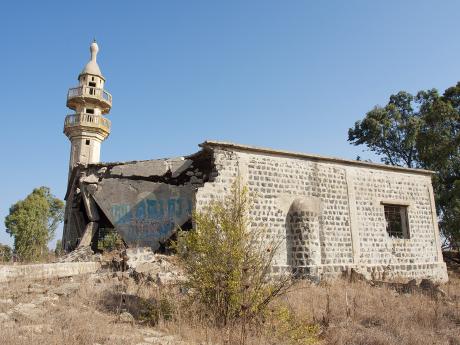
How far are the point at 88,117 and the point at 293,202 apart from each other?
1797 cm

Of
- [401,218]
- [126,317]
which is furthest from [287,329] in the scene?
[401,218]

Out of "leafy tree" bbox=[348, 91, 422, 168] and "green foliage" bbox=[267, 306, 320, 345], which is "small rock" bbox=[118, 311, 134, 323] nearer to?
"green foliage" bbox=[267, 306, 320, 345]

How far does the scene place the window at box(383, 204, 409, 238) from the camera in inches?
518

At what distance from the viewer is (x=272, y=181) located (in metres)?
11.1

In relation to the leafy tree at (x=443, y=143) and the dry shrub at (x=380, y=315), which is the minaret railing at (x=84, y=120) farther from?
the leafy tree at (x=443, y=143)

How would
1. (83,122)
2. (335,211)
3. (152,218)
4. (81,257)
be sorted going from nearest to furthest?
(81,257), (152,218), (335,211), (83,122)

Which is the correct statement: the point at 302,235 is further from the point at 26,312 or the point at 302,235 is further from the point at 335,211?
the point at 26,312

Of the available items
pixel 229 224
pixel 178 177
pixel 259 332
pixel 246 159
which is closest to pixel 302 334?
pixel 259 332

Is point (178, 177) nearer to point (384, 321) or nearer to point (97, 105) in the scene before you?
point (384, 321)

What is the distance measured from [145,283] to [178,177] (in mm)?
4455

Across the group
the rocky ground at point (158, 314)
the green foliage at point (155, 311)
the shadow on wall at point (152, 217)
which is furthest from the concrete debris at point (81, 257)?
the green foliage at point (155, 311)

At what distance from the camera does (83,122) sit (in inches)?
952

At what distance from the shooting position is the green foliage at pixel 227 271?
5.36 meters

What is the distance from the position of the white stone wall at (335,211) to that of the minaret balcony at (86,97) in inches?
697
